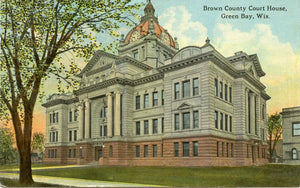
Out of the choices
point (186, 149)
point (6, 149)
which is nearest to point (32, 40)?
point (186, 149)

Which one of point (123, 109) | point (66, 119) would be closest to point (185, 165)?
point (123, 109)

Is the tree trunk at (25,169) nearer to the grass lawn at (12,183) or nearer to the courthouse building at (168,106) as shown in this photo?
the grass lawn at (12,183)

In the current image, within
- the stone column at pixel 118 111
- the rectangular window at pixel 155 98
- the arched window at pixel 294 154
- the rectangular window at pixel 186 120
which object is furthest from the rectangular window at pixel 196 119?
the arched window at pixel 294 154

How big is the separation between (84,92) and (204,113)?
21.0 meters

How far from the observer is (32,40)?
63.1 ft

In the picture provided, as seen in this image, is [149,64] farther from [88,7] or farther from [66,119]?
[88,7]

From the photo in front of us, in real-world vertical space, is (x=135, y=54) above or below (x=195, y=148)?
above

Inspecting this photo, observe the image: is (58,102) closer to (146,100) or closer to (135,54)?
(135,54)

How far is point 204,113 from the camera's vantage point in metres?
32.4

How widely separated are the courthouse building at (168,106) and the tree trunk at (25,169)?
1573 cm

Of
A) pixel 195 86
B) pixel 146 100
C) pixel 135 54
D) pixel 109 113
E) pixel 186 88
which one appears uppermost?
pixel 135 54

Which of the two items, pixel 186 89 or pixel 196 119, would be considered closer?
pixel 196 119

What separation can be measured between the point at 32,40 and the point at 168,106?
20.6 meters

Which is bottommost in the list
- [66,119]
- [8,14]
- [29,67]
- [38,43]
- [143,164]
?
[143,164]
